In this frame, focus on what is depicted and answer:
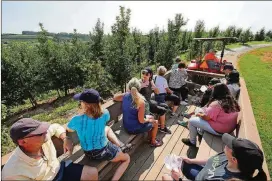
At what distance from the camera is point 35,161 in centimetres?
207

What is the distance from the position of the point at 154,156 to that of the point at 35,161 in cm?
210

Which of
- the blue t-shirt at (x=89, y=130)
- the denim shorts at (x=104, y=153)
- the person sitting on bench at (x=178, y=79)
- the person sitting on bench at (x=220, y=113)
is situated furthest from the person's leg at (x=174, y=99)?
the blue t-shirt at (x=89, y=130)

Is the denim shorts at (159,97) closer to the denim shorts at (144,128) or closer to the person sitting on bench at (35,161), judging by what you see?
the denim shorts at (144,128)

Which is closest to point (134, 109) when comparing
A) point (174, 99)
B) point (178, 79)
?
point (174, 99)

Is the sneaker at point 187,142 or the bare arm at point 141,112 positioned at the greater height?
the bare arm at point 141,112

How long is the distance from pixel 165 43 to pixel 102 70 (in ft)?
18.3

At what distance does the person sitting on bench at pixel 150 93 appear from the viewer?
439 centimetres

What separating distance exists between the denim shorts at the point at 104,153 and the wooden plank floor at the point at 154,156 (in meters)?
0.59

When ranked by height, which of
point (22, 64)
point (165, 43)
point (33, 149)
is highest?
point (165, 43)

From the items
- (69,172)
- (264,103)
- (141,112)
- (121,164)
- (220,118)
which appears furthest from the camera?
(264,103)

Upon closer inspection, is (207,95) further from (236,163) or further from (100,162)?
(100,162)

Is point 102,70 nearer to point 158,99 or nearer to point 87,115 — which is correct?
point 158,99

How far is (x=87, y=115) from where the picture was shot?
Answer: 262 cm

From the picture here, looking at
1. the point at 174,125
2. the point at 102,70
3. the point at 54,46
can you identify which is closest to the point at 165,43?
the point at 102,70
